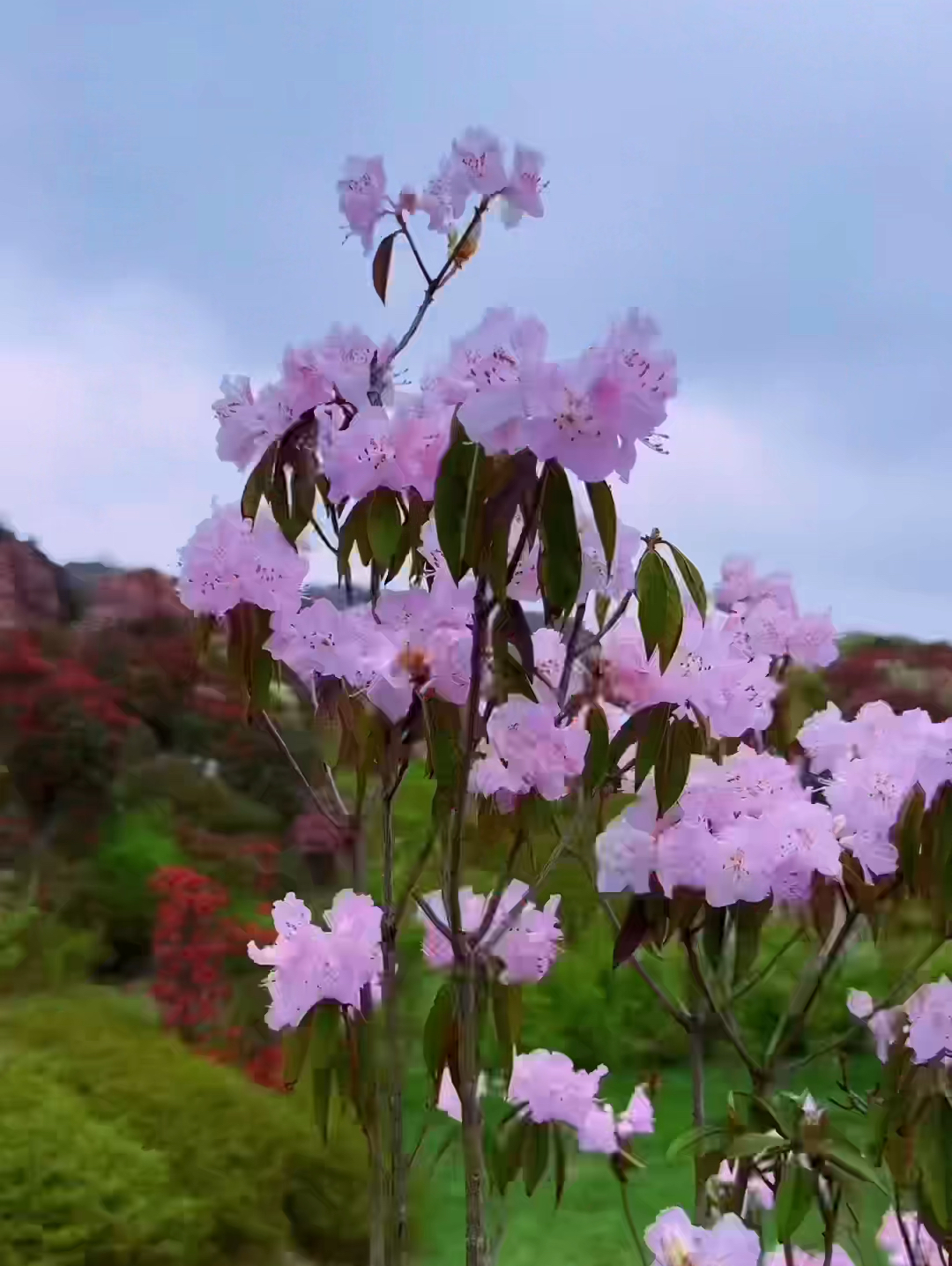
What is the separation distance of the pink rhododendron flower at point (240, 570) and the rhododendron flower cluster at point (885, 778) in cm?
46

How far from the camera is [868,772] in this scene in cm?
95

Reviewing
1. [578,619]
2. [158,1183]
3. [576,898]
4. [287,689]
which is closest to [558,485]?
[578,619]

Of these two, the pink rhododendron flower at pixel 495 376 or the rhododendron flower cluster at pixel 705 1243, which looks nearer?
the pink rhododendron flower at pixel 495 376

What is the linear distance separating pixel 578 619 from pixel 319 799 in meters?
0.28

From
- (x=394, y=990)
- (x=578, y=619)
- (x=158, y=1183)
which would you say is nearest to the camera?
(x=578, y=619)

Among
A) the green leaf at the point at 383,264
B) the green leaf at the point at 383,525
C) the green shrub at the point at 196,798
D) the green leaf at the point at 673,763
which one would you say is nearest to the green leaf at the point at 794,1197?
the green leaf at the point at 673,763

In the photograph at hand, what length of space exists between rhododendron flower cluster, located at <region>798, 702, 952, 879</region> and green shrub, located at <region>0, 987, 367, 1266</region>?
1.23 meters

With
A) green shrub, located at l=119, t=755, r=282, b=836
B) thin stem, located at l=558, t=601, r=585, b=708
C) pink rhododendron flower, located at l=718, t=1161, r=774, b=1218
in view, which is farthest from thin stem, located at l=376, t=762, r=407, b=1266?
green shrub, located at l=119, t=755, r=282, b=836

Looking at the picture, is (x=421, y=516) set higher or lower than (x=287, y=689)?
higher

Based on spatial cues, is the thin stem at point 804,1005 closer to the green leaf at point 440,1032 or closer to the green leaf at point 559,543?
the green leaf at point 440,1032

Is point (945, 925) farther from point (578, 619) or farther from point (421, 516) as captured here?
point (421, 516)

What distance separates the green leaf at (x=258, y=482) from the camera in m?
0.87

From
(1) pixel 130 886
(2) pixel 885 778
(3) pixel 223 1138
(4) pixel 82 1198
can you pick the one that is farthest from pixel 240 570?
(1) pixel 130 886

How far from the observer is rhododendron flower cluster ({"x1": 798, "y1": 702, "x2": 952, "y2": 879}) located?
905 millimetres
